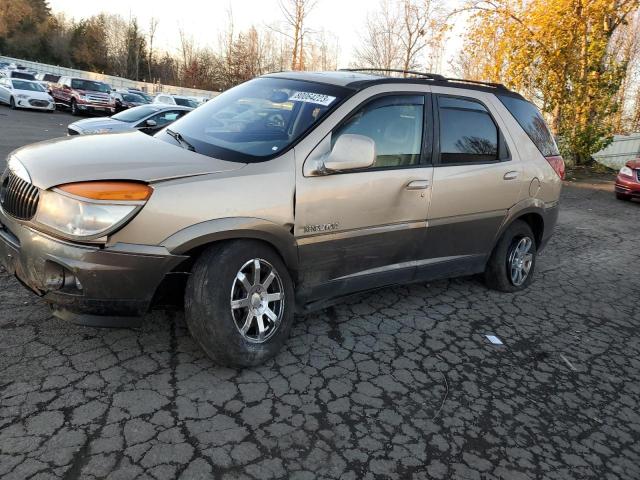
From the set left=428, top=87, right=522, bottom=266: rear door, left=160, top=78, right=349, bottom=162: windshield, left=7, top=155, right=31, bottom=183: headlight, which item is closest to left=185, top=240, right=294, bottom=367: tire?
left=160, top=78, right=349, bottom=162: windshield

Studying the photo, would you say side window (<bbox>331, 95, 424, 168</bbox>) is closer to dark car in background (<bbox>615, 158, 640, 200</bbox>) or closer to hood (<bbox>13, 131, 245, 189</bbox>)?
hood (<bbox>13, 131, 245, 189</bbox>)

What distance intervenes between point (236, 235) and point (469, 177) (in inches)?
85.9

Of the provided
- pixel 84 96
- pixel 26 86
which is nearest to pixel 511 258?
pixel 84 96

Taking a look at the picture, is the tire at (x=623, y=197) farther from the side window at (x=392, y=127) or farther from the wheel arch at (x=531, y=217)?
the side window at (x=392, y=127)

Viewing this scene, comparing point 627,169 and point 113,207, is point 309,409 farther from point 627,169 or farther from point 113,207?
point 627,169

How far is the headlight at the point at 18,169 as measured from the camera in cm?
295

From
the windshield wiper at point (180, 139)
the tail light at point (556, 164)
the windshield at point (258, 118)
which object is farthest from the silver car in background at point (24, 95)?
the tail light at point (556, 164)

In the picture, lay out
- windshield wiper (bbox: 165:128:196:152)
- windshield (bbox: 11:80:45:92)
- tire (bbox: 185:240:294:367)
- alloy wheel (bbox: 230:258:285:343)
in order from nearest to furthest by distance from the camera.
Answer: tire (bbox: 185:240:294:367)
alloy wheel (bbox: 230:258:285:343)
windshield wiper (bbox: 165:128:196:152)
windshield (bbox: 11:80:45:92)

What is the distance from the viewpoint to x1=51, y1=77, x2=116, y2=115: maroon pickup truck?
79.8ft

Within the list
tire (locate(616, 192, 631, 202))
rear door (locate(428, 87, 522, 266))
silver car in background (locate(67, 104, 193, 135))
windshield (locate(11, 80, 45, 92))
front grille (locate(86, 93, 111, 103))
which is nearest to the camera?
rear door (locate(428, 87, 522, 266))

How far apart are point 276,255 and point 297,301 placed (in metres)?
0.41

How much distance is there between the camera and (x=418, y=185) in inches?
150

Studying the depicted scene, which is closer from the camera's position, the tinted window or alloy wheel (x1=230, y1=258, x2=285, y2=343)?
alloy wheel (x1=230, y1=258, x2=285, y2=343)

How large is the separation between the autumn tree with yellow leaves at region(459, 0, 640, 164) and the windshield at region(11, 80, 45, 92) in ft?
63.9
